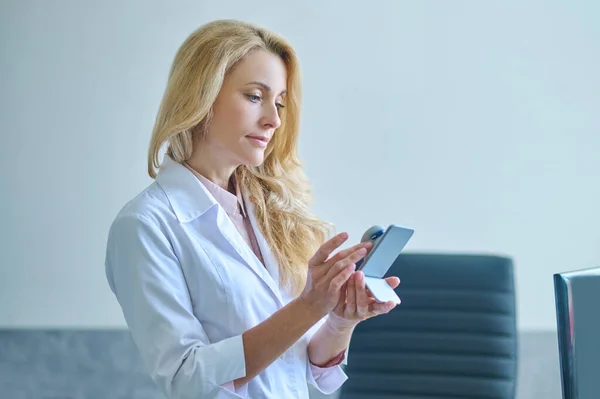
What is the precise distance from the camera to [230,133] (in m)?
1.64

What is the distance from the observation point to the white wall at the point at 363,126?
107 inches

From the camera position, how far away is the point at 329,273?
140 cm

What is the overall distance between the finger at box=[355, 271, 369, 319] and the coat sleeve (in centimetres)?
24

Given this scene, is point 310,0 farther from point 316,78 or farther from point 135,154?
point 135,154

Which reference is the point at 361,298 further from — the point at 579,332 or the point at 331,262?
the point at 579,332

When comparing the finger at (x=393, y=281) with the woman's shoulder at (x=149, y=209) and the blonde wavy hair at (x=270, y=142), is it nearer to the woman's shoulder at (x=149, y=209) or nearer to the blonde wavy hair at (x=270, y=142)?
the blonde wavy hair at (x=270, y=142)

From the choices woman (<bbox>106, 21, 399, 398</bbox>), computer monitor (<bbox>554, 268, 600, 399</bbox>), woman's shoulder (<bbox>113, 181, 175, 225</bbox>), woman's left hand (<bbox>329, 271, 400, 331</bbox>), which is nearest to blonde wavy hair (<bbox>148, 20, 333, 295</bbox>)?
woman (<bbox>106, 21, 399, 398</bbox>)

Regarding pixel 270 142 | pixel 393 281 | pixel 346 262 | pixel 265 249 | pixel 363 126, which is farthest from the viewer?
pixel 363 126

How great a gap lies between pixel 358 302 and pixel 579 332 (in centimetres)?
56

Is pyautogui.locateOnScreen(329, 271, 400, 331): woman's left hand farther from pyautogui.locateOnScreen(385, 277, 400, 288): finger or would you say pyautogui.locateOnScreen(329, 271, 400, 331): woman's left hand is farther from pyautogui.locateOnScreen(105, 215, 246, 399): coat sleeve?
pyautogui.locateOnScreen(105, 215, 246, 399): coat sleeve

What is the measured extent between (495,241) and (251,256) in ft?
4.88

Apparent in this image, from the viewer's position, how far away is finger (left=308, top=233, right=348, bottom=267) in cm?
137

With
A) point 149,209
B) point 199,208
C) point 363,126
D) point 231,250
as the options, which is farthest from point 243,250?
point 363,126

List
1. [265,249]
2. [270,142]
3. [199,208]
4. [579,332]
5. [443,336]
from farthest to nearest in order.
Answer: [443,336] → [270,142] → [265,249] → [199,208] → [579,332]
